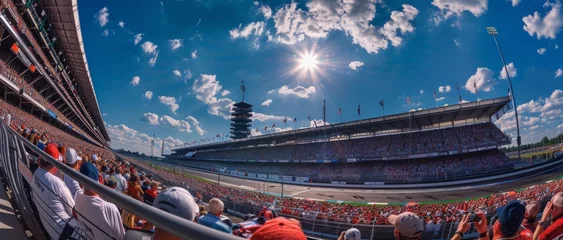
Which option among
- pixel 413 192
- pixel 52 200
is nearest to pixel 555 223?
pixel 52 200

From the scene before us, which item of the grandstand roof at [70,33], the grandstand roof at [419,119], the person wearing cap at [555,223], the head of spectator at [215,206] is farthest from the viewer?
the grandstand roof at [419,119]

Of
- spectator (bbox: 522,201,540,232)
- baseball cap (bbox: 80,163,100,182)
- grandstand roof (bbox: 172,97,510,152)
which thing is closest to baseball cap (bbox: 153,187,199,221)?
baseball cap (bbox: 80,163,100,182)

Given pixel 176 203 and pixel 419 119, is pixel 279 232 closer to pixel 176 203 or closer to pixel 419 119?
pixel 176 203

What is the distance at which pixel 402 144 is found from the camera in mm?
38906

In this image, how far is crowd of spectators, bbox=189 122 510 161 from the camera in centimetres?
3369

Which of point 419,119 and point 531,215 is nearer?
point 531,215

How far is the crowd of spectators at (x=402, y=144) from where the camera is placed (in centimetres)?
3369

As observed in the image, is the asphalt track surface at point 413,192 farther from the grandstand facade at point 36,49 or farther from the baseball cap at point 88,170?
the baseball cap at point 88,170

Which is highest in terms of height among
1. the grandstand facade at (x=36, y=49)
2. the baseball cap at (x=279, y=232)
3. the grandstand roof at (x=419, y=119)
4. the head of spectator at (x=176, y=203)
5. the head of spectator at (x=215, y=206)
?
the grandstand facade at (x=36, y=49)

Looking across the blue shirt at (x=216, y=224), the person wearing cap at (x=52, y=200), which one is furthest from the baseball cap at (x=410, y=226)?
the person wearing cap at (x=52, y=200)

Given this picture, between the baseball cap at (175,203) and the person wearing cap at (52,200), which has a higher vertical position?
the baseball cap at (175,203)

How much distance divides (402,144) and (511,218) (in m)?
40.4

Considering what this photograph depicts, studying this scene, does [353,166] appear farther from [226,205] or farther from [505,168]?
[226,205]

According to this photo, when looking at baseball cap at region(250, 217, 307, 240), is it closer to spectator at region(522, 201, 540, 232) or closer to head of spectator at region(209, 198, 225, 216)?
head of spectator at region(209, 198, 225, 216)
